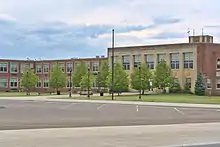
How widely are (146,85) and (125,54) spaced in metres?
19.7

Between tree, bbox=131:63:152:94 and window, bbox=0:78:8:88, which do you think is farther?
window, bbox=0:78:8:88

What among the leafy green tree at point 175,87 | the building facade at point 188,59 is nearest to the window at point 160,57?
the building facade at point 188,59

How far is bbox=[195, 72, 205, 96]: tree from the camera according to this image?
298 ft

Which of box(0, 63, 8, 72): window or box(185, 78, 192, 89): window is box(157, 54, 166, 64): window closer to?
box(185, 78, 192, 89): window

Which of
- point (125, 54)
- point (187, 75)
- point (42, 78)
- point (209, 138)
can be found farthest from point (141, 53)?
point (209, 138)

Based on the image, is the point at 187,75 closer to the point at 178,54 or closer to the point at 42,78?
the point at 178,54

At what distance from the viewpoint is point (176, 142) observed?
1630 centimetres

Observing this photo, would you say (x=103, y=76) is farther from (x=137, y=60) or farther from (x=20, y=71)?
(x=20, y=71)

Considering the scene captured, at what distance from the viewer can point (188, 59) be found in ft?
317

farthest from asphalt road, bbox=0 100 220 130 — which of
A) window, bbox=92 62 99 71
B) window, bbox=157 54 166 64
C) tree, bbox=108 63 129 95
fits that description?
window, bbox=92 62 99 71

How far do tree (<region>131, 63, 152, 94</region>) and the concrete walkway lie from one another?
6677 cm

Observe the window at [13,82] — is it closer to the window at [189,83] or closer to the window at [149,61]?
the window at [149,61]

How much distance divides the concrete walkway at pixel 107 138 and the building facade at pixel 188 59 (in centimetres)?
7416

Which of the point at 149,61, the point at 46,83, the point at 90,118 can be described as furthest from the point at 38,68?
the point at 90,118
